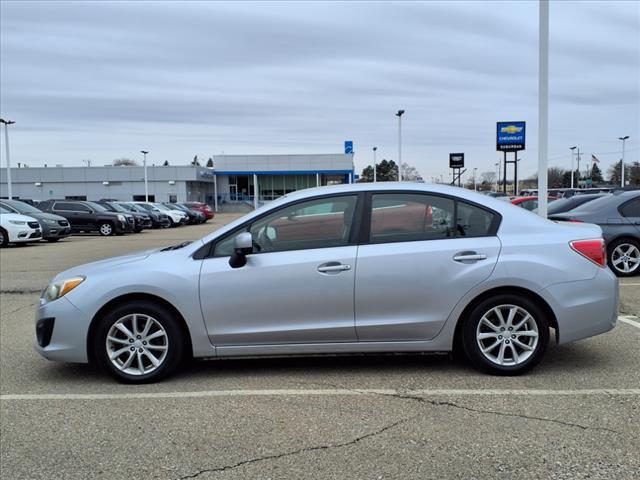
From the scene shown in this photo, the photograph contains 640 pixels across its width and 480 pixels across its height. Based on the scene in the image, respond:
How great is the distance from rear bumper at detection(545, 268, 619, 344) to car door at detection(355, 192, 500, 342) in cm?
64

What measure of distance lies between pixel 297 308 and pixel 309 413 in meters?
0.87

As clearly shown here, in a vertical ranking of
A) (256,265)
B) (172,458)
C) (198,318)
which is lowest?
(172,458)

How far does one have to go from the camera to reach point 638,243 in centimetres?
977

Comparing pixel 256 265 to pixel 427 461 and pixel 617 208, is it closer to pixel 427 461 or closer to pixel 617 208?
pixel 427 461

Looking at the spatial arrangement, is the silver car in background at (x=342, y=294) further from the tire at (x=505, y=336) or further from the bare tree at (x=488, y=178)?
the bare tree at (x=488, y=178)

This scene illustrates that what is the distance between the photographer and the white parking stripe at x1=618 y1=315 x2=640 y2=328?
659 centimetres

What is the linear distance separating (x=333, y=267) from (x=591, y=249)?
→ 7.08 feet

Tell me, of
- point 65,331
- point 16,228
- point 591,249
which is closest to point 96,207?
point 16,228

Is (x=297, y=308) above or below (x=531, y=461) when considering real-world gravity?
above

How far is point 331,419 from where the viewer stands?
4.00 metres

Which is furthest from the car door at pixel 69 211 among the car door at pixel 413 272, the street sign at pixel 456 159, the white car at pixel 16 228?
the car door at pixel 413 272

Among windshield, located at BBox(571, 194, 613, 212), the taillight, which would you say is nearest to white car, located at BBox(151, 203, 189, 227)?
windshield, located at BBox(571, 194, 613, 212)

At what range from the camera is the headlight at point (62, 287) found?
4.75 meters

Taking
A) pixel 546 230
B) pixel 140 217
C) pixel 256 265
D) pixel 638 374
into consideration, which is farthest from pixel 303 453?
pixel 140 217
